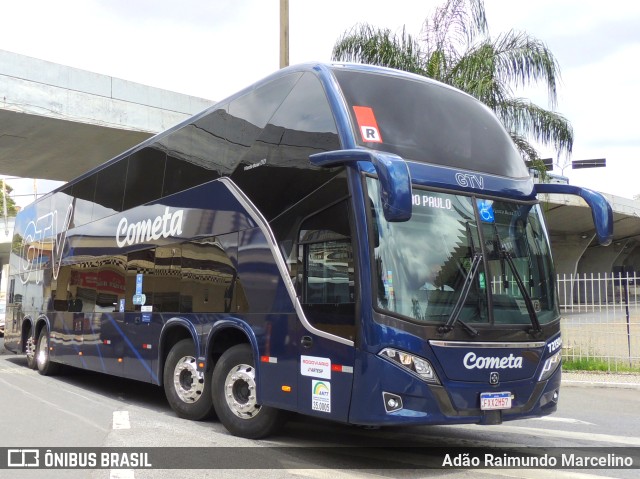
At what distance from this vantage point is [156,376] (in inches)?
385

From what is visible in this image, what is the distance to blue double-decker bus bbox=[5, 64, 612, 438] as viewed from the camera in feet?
20.3

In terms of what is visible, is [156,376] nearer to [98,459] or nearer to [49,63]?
[98,459]

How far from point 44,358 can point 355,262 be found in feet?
36.9

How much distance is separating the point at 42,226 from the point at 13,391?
5.22 meters

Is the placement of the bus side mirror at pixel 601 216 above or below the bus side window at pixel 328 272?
above

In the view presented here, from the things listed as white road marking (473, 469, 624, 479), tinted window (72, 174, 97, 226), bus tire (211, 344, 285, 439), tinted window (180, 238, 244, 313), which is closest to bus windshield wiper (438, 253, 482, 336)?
white road marking (473, 469, 624, 479)

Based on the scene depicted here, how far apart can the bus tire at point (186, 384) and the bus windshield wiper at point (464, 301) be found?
140 inches

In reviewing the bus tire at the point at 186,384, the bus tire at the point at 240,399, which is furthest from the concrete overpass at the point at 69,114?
the bus tire at the point at 240,399

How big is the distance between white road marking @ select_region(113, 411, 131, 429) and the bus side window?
345 cm

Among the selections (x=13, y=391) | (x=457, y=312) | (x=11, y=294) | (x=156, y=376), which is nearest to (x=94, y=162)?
(x=11, y=294)

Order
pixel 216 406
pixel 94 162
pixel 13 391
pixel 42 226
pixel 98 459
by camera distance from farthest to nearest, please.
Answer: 1. pixel 94 162
2. pixel 42 226
3. pixel 13 391
4. pixel 216 406
5. pixel 98 459

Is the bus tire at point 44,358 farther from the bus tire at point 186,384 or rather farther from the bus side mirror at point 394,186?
the bus side mirror at point 394,186

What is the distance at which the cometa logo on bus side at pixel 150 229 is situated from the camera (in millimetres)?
9617

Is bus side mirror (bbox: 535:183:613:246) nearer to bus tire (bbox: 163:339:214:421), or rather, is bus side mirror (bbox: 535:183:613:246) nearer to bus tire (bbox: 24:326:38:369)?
bus tire (bbox: 163:339:214:421)
